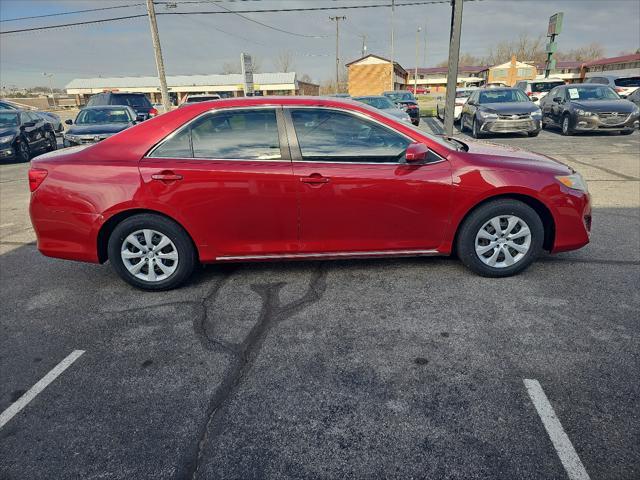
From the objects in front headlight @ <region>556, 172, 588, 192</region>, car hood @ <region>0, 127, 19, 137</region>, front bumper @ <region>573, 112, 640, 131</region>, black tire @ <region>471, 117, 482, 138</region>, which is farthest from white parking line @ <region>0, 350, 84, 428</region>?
front bumper @ <region>573, 112, 640, 131</region>

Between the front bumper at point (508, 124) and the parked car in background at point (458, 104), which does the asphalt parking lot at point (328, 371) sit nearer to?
the front bumper at point (508, 124)

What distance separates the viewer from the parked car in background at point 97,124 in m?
10.9

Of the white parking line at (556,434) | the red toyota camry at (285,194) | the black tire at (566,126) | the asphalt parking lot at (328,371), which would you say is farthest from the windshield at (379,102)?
the white parking line at (556,434)

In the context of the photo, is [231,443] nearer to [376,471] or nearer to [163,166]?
[376,471]

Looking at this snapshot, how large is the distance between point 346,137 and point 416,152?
601 mm

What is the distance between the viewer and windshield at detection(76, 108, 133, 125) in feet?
40.2

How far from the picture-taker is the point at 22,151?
→ 41.4 ft

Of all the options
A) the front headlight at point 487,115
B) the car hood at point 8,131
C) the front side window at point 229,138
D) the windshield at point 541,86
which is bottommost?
the front headlight at point 487,115

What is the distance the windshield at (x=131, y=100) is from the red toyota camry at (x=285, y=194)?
52.4ft

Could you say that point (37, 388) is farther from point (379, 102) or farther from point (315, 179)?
point (379, 102)

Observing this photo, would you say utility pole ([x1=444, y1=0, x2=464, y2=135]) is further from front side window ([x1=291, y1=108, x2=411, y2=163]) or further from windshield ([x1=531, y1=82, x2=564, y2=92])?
windshield ([x1=531, y1=82, x2=564, y2=92])

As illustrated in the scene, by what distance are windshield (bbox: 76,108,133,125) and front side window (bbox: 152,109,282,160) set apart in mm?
10081

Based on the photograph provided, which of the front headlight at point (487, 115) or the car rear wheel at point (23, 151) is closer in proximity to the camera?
the car rear wheel at point (23, 151)

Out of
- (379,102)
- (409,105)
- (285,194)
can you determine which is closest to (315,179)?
(285,194)
